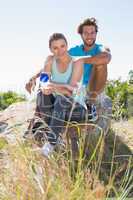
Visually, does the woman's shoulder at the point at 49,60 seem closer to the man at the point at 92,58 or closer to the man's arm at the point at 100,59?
the man at the point at 92,58

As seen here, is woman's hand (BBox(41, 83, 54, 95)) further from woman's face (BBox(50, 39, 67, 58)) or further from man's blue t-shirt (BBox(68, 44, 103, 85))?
man's blue t-shirt (BBox(68, 44, 103, 85))

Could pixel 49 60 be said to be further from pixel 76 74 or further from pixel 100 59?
pixel 100 59

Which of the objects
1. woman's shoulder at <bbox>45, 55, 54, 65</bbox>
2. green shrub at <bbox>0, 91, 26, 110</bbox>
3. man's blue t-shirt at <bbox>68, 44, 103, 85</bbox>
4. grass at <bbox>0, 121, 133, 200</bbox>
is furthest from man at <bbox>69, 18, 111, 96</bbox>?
grass at <bbox>0, 121, 133, 200</bbox>

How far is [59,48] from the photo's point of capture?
387 centimetres

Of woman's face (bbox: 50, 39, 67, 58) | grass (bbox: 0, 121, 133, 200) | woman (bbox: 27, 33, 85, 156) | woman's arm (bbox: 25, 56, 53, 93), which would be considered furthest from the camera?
woman's arm (bbox: 25, 56, 53, 93)

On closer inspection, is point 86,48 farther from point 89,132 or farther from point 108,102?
point 89,132

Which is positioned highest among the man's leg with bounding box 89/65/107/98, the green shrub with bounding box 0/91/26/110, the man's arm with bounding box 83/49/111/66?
the man's arm with bounding box 83/49/111/66

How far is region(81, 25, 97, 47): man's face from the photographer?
14.8 ft

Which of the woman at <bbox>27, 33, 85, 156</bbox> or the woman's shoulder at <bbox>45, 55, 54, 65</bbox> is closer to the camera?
the woman at <bbox>27, 33, 85, 156</bbox>

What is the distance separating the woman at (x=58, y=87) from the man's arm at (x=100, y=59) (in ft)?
1.08

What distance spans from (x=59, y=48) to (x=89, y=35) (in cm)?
78

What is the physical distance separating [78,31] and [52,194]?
2.91 metres

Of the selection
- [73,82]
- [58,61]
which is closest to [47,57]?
[58,61]

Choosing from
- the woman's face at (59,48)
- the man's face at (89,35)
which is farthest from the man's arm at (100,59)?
the woman's face at (59,48)
